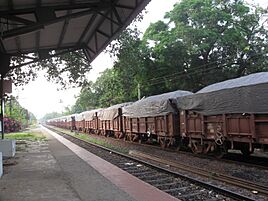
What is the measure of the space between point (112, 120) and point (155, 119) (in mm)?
11031

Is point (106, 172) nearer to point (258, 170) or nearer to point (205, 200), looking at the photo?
point (205, 200)

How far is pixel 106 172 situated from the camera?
10.2 meters

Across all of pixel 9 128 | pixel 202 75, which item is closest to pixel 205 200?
pixel 202 75

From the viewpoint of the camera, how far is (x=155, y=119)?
66.3ft

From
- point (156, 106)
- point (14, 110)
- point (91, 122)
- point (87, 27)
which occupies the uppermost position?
point (87, 27)

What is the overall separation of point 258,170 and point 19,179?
23.2ft

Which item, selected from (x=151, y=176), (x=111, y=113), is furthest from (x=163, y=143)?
(x=111, y=113)

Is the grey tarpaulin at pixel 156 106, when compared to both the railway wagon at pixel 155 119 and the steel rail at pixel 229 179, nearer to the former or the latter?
the railway wagon at pixel 155 119

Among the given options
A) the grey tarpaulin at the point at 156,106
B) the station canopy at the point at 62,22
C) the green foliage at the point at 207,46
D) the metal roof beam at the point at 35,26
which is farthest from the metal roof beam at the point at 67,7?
the green foliage at the point at 207,46

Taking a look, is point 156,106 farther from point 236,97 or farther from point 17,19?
point 17,19

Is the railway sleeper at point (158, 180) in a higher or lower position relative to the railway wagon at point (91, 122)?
lower

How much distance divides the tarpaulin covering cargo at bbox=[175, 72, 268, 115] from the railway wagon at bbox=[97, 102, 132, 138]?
13229mm

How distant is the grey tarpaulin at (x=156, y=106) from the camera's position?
18353mm

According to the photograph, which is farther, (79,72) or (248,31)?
(248,31)
